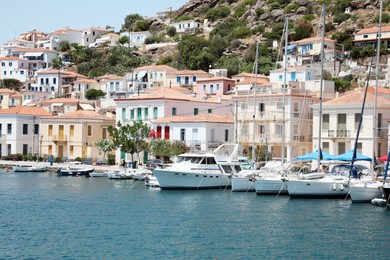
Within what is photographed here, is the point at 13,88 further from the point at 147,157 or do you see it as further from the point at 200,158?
the point at 200,158

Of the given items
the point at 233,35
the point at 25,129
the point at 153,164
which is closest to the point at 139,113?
the point at 153,164

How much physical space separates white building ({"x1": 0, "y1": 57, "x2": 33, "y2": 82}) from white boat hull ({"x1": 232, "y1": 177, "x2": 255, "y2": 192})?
10520 cm

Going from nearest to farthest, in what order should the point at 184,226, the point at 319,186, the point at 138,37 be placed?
the point at 184,226
the point at 319,186
the point at 138,37

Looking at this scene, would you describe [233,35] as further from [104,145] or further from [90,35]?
[104,145]

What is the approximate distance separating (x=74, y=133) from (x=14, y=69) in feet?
238

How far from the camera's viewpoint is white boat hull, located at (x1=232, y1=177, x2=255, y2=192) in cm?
5322

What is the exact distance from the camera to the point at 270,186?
5091 cm

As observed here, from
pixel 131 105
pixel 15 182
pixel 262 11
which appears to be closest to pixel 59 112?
pixel 131 105

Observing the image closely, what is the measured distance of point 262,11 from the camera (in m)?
151

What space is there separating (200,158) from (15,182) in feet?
60.8

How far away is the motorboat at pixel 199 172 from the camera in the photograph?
5481cm

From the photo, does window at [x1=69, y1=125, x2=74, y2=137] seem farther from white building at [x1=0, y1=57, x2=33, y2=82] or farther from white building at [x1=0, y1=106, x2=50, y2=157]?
white building at [x1=0, y1=57, x2=33, y2=82]

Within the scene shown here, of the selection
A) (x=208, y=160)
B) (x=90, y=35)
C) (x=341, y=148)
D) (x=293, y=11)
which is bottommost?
(x=208, y=160)

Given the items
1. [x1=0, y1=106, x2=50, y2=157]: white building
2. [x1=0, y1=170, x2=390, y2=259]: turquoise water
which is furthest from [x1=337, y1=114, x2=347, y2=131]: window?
[x1=0, y1=106, x2=50, y2=157]: white building
